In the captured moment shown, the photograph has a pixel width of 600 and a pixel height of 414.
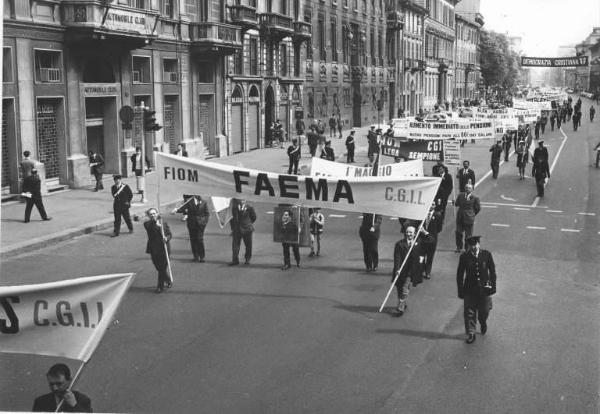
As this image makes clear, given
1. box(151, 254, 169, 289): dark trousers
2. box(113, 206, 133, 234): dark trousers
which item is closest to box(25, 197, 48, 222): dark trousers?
box(113, 206, 133, 234): dark trousers

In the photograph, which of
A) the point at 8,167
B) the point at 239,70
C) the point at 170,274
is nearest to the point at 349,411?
the point at 170,274

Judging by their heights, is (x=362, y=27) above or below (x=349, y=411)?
above

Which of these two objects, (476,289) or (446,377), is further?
(476,289)

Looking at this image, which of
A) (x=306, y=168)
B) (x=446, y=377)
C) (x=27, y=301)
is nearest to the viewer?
(x=27, y=301)

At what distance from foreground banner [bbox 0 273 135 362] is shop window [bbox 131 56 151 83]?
969 inches

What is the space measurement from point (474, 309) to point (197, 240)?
21.1 feet

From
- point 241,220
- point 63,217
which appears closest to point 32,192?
point 63,217

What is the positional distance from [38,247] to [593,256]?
1184 centimetres

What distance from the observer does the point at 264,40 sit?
42.0 m

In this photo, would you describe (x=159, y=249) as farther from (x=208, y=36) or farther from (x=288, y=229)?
(x=208, y=36)

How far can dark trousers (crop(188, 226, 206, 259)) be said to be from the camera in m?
14.8

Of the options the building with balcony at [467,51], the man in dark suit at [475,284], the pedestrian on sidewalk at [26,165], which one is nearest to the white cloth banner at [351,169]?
the man in dark suit at [475,284]

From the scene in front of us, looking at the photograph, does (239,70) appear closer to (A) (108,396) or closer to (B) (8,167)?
(B) (8,167)

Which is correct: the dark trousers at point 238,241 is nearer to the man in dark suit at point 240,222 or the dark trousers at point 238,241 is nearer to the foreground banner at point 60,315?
the man in dark suit at point 240,222
